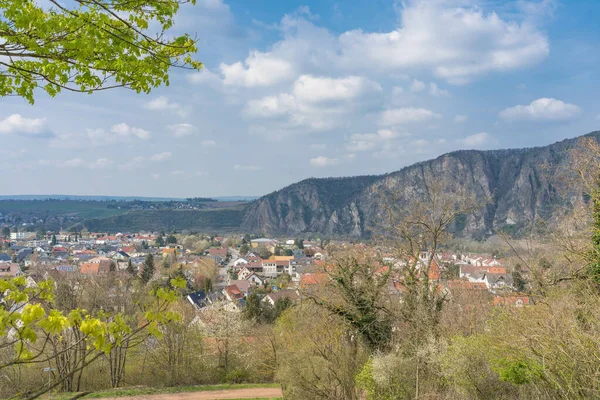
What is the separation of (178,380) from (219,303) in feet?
23.5

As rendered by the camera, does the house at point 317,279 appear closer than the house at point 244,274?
Yes

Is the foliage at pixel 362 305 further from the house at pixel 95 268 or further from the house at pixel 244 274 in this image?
the house at pixel 244 274

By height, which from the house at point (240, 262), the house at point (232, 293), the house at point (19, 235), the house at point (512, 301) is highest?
the house at point (512, 301)

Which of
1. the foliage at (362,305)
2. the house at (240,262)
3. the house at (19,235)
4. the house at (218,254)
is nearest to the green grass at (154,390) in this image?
the foliage at (362,305)

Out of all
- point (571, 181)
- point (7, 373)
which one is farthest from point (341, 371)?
point (7, 373)

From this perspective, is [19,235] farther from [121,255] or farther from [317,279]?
[317,279]

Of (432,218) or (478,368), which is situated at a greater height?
(432,218)

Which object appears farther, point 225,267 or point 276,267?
point 276,267

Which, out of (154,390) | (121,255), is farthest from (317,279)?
(121,255)

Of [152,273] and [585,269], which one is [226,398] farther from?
[152,273]

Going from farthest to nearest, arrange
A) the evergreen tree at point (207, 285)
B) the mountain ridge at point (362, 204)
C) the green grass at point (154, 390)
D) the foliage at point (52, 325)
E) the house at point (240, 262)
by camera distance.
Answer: the mountain ridge at point (362, 204), the house at point (240, 262), the evergreen tree at point (207, 285), the green grass at point (154, 390), the foliage at point (52, 325)

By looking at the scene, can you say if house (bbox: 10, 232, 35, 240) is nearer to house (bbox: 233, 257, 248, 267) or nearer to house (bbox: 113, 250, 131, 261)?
house (bbox: 113, 250, 131, 261)

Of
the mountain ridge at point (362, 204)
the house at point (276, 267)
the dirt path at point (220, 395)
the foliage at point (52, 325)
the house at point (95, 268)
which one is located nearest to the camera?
the foliage at point (52, 325)

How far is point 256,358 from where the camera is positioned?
22.3 meters
